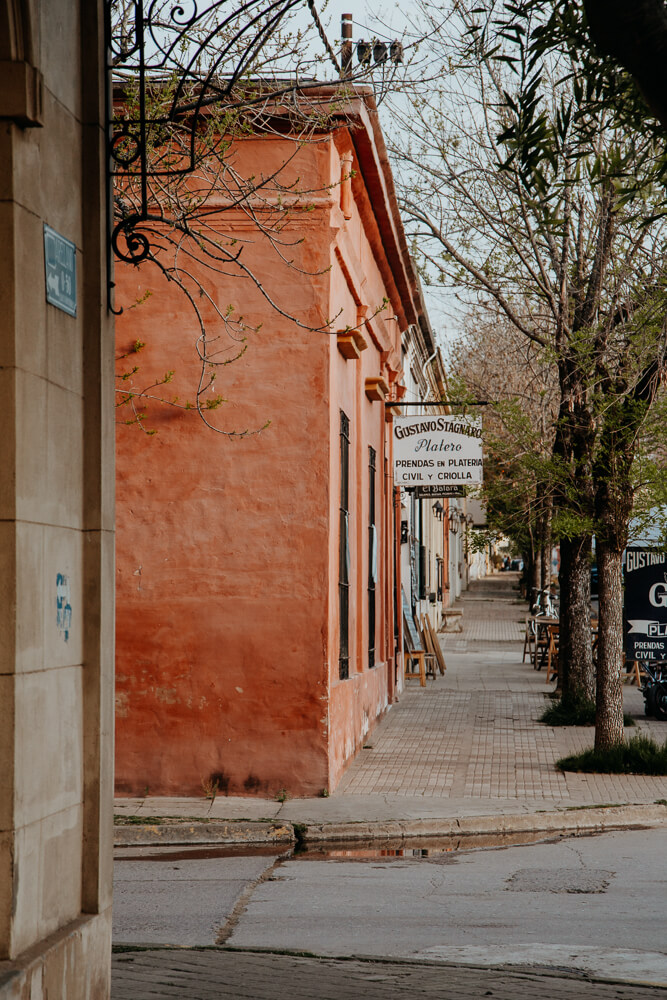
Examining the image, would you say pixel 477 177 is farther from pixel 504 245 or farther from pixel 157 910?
pixel 157 910

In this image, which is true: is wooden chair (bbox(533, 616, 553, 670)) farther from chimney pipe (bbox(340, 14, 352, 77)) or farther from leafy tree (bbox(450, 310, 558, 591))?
chimney pipe (bbox(340, 14, 352, 77))

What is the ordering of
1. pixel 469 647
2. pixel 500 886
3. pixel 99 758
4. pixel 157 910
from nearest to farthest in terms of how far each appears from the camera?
pixel 99 758 < pixel 157 910 < pixel 500 886 < pixel 469 647

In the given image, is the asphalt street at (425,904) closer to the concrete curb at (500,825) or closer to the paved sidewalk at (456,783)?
the concrete curb at (500,825)

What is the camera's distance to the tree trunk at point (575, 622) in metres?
17.8

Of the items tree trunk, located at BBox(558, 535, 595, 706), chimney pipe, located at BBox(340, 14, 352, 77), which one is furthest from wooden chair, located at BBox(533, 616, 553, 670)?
chimney pipe, located at BBox(340, 14, 352, 77)

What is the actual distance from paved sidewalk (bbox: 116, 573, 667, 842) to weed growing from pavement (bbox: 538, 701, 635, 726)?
0.94ft

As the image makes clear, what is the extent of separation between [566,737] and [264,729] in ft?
19.4

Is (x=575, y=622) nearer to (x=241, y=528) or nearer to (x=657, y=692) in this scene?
(x=657, y=692)


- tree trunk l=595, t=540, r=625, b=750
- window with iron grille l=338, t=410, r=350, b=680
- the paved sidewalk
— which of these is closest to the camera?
the paved sidewalk

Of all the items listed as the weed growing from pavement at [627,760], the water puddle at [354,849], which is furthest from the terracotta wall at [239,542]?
the weed growing from pavement at [627,760]

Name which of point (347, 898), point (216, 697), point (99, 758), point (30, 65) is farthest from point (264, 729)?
point (30, 65)

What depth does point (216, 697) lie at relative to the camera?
11.3 meters

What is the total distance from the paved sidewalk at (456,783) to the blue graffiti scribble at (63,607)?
17.8 feet

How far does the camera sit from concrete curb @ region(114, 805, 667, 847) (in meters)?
9.84
